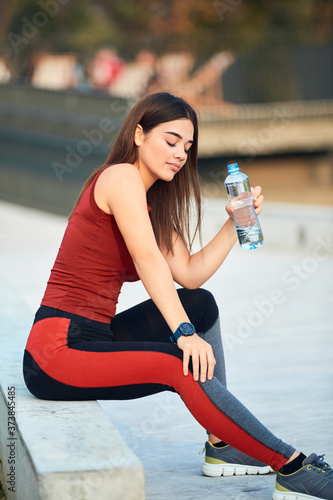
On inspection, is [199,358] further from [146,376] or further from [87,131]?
[87,131]

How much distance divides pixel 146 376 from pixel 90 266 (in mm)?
471

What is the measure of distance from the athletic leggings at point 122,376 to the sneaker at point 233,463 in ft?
1.09

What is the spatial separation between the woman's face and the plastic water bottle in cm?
23

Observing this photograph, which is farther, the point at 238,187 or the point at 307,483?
the point at 238,187

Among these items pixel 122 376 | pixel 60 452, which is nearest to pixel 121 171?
pixel 122 376

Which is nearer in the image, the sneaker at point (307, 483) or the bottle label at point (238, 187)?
the sneaker at point (307, 483)

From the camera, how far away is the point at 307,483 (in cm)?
286

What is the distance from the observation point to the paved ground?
3400 mm

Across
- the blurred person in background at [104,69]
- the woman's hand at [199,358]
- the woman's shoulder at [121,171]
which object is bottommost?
the woman's hand at [199,358]

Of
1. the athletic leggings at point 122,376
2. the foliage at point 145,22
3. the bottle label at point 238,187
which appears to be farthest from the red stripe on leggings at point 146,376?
the foliage at point 145,22

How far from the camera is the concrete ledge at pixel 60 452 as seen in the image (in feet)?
7.45

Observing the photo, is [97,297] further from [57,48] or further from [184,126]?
[57,48]

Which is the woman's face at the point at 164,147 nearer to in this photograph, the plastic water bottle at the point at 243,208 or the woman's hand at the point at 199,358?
the plastic water bottle at the point at 243,208

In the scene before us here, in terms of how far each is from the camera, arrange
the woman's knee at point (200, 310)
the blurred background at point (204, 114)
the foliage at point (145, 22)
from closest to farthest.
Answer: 1. the woman's knee at point (200, 310)
2. the blurred background at point (204, 114)
3. the foliage at point (145, 22)
